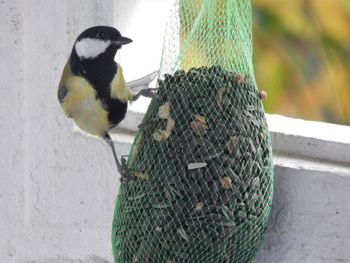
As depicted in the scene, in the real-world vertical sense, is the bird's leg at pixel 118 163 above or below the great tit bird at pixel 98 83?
below

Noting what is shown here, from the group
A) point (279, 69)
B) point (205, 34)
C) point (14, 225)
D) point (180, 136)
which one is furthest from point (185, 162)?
point (14, 225)

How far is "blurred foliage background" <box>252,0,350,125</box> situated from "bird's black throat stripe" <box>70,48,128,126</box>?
59cm

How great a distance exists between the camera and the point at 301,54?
13.5 ft

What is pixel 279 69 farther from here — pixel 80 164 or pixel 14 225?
pixel 14 225

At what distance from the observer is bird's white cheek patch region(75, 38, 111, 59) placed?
3.59 meters

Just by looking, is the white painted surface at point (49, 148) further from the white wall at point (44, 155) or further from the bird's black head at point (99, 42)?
the bird's black head at point (99, 42)

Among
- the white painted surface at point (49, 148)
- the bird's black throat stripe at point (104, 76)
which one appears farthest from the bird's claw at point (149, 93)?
the white painted surface at point (49, 148)

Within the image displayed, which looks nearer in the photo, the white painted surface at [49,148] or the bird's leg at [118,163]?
the bird's leg at [118,163]

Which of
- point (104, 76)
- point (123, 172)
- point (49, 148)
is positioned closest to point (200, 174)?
point (123, 172)

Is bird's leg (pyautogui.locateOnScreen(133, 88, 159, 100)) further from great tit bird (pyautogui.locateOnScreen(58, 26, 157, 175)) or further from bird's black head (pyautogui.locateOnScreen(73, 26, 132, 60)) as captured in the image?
bird's black head (pyautogui.locateOnScreen(73, 26, 132, 60))

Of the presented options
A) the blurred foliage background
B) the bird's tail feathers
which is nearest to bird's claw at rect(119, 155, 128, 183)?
the bird's tail feathers

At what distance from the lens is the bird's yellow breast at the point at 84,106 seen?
3.62 meters

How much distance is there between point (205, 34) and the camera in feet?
11.8

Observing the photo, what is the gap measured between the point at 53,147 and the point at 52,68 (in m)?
0.26
